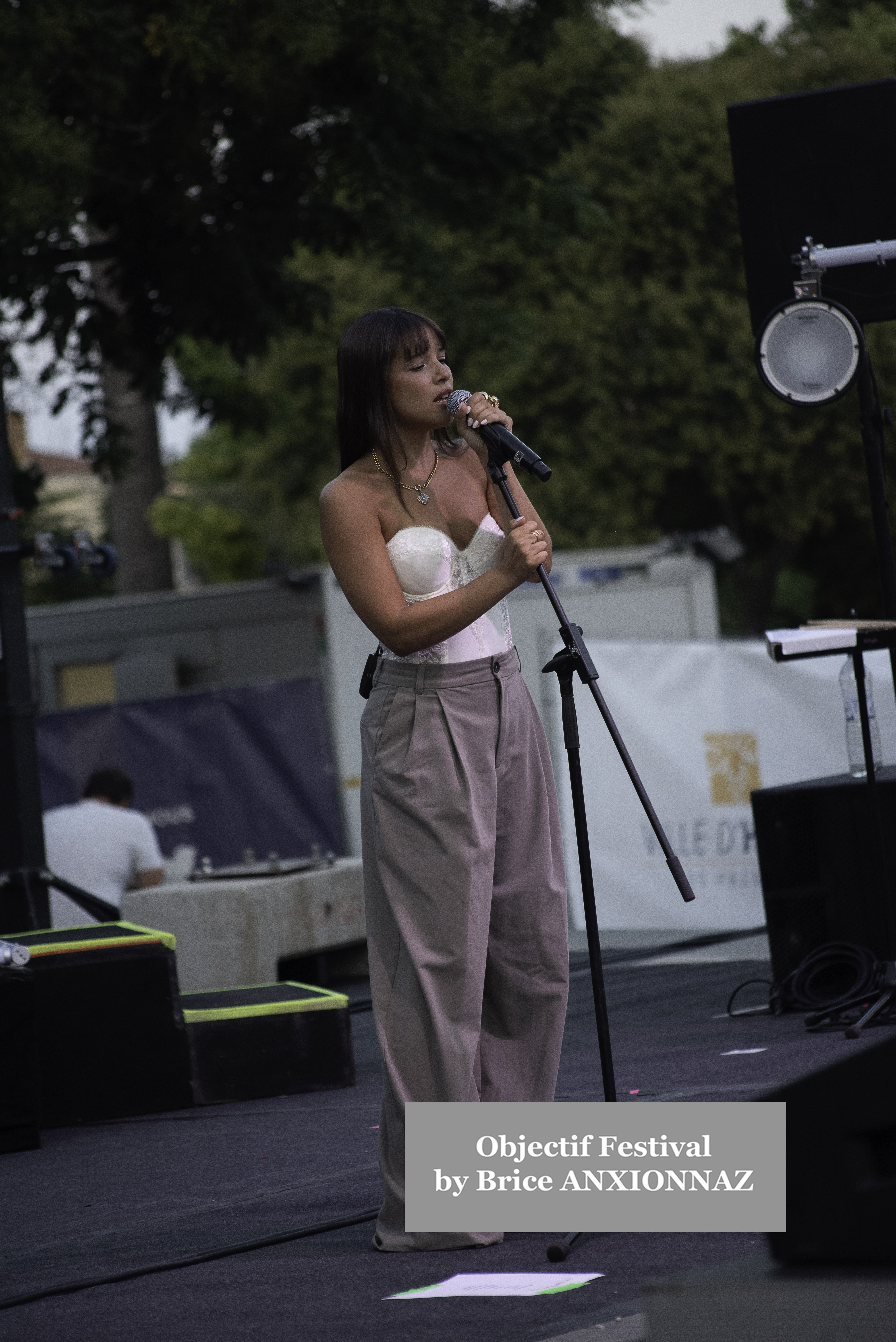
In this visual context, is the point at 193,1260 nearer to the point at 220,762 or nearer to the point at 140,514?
the point at 220,762

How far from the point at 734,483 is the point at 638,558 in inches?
389

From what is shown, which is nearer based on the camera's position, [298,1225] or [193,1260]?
[193,1260]

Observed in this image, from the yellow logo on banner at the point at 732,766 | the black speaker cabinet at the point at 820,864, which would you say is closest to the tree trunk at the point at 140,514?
the yellow logo on banner at the point at 732,766

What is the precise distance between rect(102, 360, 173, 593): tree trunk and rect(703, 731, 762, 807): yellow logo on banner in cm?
954

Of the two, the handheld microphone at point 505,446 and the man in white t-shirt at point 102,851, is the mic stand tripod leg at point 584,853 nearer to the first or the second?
the handheld microphone at point 505,446

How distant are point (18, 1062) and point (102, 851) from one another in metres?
3.79

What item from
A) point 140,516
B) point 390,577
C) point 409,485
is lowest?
point 390,577

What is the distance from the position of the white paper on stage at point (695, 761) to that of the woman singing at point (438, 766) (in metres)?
6.21

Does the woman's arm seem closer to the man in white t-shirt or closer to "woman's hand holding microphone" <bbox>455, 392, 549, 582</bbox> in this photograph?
"woman's hand holding microphone" <bbox>455, 392, 549, 582</bbox>

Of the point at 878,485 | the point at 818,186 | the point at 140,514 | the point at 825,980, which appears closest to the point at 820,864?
the point at 825,980

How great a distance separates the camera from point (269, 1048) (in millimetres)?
Answer: 5484

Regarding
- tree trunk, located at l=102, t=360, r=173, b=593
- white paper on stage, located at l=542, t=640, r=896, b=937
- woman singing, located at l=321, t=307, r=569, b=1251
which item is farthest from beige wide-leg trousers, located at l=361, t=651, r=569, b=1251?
tree trunk, located at l=102, t=360, r=173, b=593

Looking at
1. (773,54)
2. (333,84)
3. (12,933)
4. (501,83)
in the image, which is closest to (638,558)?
(501,83)

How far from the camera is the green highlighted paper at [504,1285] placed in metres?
2.86
